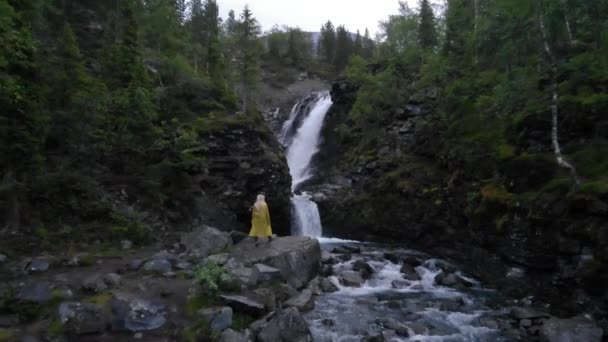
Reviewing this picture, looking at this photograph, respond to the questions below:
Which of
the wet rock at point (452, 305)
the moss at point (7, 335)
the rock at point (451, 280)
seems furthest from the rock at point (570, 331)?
the moss at point (7, 335)

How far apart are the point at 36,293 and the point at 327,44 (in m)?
80.7

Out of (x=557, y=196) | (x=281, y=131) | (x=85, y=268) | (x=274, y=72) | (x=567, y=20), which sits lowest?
(x=85, y=268)

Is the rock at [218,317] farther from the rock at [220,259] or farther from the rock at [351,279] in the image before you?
the rock at [351,279]

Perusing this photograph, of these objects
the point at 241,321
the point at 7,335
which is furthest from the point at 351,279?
the point at 7,335

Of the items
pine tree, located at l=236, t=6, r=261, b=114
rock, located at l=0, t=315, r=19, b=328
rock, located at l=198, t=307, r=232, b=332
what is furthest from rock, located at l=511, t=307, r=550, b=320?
pine tree, located at l=236, t=6, r=261, b=114

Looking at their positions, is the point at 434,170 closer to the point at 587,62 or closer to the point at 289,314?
the point at 587,62

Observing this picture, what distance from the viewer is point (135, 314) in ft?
28.1

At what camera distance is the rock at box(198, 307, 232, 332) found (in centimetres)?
859

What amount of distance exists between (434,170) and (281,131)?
25.5m

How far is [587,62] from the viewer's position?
1558 centimetres

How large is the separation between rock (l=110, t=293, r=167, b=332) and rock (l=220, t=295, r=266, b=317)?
150 cm

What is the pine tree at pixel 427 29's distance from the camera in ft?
133

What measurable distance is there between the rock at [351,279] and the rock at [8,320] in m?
9.91

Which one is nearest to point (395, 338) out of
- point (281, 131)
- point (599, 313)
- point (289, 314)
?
point (289, 314)
